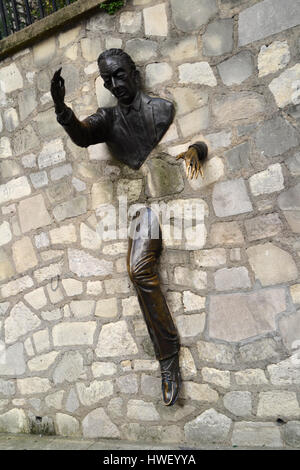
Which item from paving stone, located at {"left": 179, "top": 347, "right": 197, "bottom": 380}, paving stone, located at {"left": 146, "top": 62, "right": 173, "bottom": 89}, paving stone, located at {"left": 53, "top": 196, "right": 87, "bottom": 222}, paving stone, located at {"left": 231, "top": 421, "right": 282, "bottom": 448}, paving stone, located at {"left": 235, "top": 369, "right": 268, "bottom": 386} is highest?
paving stone, located at {"left": 146, "top": 62, "right": 173, "bottom": 89}

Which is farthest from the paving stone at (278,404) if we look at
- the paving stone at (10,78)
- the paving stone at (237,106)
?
the paving stone at (10,78)

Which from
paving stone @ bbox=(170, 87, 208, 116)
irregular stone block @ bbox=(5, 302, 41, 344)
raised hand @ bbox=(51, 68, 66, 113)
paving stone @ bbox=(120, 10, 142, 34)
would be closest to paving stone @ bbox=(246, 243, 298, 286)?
paving stone @ bbox=(170, 87, 208, 116)

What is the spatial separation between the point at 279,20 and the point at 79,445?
2.90 metres

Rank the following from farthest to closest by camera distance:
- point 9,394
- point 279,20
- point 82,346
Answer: point 9,394 < point 82,346 < point 279,20

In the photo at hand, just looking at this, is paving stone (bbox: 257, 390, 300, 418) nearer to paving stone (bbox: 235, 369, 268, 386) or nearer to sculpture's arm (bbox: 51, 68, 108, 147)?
paving stone (bbox: 235, 369, 268, 386)

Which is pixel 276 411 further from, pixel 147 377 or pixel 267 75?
pixel 267 75

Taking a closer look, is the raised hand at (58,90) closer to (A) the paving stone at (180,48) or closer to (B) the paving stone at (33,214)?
(A) the paving stone at (180,48)

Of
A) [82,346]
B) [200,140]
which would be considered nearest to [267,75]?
[200,140]

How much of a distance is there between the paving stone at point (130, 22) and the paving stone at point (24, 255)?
1.63m

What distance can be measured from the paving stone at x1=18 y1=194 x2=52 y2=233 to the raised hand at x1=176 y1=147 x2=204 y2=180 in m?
1.26

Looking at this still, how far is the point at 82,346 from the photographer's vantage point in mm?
3365

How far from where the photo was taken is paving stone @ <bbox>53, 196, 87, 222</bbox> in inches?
132

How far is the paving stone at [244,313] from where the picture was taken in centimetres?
268

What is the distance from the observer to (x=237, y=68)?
275 cm
